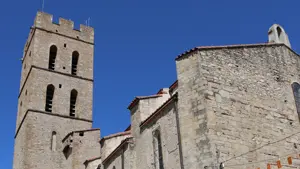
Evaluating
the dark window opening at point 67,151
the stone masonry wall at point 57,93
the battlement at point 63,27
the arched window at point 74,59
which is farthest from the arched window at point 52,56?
the dark window opening at point 67,151

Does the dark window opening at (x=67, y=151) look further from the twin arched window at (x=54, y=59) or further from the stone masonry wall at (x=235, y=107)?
the stone masonry wall at (x=235, y=107)

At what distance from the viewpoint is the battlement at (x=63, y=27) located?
28.8 m

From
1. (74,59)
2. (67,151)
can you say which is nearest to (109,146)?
(67,151)

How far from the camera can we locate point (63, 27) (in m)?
29.9

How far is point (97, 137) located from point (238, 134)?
13.8 m

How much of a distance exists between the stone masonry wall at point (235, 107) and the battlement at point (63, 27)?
1843cm

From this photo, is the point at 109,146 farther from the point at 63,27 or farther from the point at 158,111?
the point at 63,27

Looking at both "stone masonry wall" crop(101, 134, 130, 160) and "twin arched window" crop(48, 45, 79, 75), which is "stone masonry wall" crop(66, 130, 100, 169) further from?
"twin arched window" crop(48, 45, 79, 75)

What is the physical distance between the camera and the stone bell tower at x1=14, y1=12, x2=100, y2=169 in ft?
79.6

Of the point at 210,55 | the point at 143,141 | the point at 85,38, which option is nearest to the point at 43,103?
the point at 85,38

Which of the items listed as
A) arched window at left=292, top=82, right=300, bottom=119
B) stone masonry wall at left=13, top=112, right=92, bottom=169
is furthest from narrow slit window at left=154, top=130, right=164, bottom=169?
stone masonry wall at left=13, top=112, right=92, bottom=169

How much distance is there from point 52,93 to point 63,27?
5.51 meters

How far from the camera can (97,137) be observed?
2409 centimetres

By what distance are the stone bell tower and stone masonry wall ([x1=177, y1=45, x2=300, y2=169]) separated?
42.1ft
